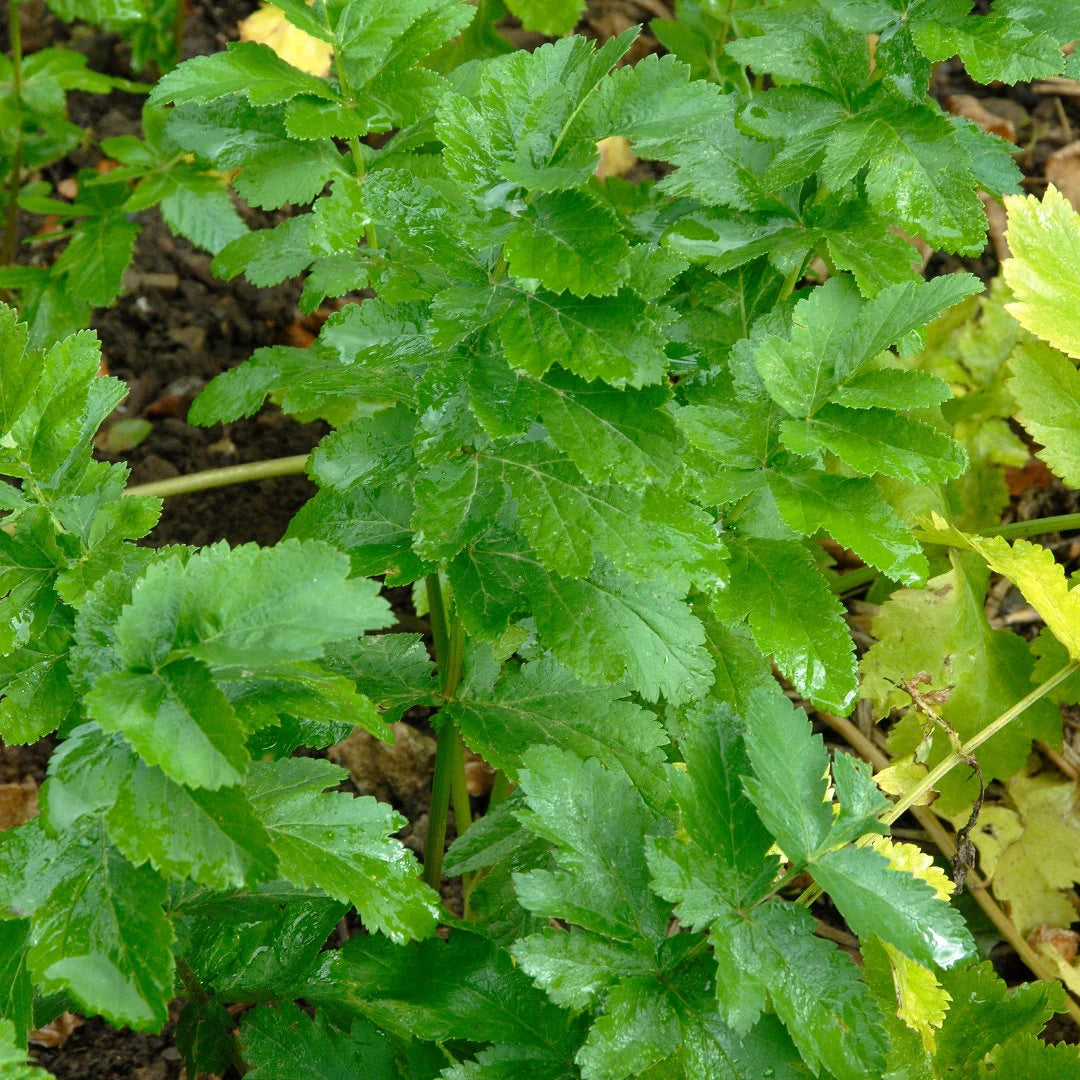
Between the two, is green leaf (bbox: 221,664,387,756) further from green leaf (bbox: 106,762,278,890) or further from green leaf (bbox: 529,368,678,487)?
green leaf (bbox: 529,368,678,487)

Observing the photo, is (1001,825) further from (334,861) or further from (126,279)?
(126,279)

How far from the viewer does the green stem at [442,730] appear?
1.60m

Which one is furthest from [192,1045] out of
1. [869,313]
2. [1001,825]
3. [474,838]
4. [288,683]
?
[1001,825]

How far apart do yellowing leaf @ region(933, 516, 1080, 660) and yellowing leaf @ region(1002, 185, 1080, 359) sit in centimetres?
36

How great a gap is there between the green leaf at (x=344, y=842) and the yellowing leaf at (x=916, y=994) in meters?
0.66

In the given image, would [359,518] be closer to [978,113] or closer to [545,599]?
[545,599]

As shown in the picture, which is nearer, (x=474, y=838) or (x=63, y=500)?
(x=63, y=500)

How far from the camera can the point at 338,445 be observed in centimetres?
147

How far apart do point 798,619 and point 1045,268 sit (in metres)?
0.87

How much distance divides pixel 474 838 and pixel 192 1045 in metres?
0.44

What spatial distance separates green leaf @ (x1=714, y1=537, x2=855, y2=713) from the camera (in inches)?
54.9

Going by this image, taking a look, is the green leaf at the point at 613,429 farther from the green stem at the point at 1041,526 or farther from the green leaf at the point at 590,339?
the green stem at the point at 1041,526

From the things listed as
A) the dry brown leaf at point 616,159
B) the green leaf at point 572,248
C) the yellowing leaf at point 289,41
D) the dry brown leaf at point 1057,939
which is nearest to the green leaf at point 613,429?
the green leaf at point 572,248

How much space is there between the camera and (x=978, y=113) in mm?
3533
